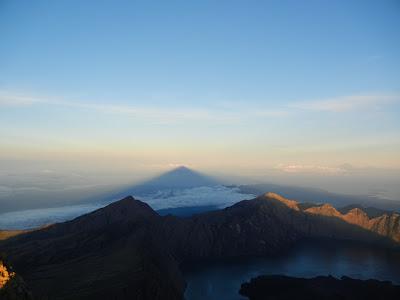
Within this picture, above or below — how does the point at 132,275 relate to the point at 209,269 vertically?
above

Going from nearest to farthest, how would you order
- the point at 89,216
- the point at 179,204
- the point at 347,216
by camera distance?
the point at 89,216, the point at 347,216, the point at 179,204

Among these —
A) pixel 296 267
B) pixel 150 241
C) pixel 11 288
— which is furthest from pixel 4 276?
pixel 296 267

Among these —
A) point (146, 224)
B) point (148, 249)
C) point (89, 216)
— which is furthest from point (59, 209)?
point (148, 249)

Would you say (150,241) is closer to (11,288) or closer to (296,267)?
(296,267)

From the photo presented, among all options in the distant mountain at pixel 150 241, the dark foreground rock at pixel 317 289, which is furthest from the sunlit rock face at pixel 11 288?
the dark foreground rock at pixel 317 289

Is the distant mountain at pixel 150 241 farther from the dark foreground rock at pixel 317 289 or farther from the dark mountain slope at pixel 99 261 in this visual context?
the dark foreground rock at pixel 317 289

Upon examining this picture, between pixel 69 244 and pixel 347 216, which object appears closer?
pixel 69 244

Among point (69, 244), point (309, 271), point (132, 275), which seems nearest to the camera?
point (132, 275)

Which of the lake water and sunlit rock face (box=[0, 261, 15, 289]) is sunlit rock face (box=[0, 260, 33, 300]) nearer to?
sunlit rock face (box=[0, 261, 15, 289])

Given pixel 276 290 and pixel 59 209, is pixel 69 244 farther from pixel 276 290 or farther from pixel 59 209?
pixel 59 209
